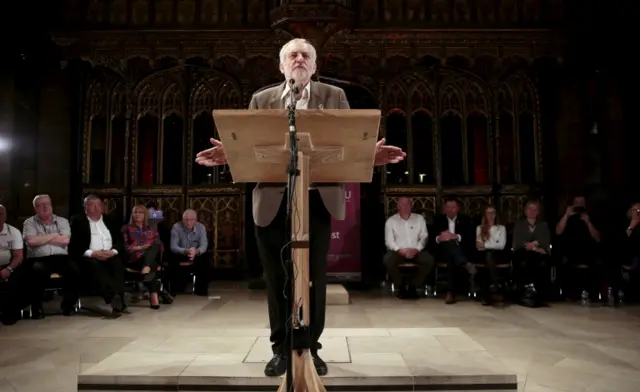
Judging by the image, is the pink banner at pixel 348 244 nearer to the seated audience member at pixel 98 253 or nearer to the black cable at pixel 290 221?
the seated audience member at pixel 98 253

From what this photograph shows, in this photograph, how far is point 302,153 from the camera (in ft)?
7.34

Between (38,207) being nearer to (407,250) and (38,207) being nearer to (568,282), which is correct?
(407,250)

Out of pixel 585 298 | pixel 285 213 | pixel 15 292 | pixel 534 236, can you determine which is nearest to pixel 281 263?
pixel 285 213

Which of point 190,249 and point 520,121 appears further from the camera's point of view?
point 520,121

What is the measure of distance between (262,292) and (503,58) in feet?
16.9

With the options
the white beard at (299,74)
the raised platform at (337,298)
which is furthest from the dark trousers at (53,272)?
the white beard at (299,74)

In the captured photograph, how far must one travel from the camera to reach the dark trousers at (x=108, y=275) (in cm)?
614

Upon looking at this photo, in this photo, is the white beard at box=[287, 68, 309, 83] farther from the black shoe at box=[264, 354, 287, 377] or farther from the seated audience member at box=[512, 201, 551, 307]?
the seated audience member at box=[512, 201, 551, 307]

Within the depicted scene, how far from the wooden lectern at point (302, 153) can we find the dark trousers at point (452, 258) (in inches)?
191

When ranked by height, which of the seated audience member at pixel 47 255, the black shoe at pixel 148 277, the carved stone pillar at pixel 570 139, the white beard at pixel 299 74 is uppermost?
the carved stone pillar at pixel 570 139

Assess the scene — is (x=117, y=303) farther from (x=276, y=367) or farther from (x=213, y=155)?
(x=213, y=155)

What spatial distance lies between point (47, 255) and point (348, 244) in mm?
4563

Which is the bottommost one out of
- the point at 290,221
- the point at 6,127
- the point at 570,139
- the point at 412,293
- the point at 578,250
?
the point at 412,293

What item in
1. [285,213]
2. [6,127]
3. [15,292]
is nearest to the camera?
[285,213]
